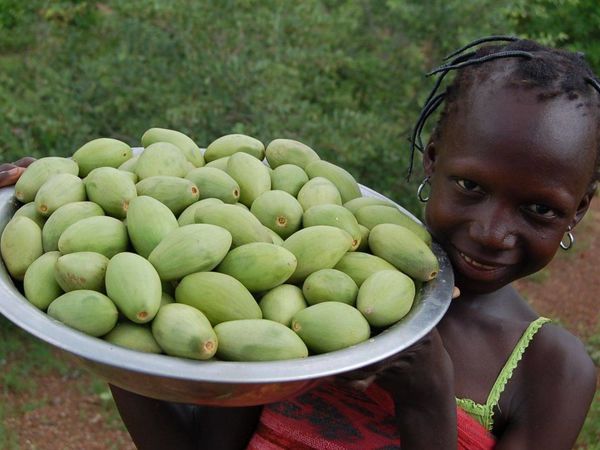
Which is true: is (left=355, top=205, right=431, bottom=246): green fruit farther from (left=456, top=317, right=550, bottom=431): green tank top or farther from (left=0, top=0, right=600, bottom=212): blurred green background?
(left=0, top=0, right=600, bottom=212): blurred green background

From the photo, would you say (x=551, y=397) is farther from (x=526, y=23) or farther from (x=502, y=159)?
(x=526, y=23)

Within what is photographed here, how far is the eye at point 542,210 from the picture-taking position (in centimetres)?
125

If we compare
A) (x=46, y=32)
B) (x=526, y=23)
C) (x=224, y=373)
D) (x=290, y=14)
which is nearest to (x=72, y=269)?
(x=224, y=373)

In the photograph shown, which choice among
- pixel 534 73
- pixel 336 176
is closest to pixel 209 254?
pixel 336 176

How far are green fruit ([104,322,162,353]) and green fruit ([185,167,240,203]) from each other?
0.95 ft

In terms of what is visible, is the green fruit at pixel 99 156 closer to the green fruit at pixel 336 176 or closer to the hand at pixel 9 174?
the hand at pixel 9 174

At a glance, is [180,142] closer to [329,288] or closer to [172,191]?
[172,191]

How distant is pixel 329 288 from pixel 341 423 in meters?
0.37

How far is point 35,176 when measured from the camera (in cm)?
129

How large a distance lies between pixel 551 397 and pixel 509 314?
0.19m

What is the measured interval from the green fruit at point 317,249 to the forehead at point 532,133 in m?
0.27

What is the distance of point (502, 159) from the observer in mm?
1220

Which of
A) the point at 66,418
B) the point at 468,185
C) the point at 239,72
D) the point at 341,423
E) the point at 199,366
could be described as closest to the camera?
the point at 199,366

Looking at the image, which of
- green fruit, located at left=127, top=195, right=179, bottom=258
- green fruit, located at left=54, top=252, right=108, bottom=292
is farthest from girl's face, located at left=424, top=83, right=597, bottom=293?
green fruit, located at left=54, top=252, right=108, bottom=292
